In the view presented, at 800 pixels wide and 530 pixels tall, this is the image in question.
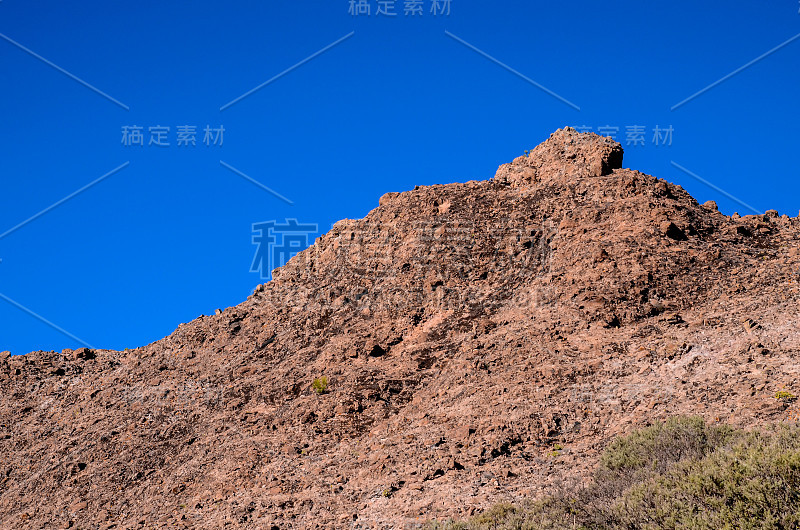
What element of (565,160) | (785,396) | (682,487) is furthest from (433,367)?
(565,160)

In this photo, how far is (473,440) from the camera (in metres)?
12.6

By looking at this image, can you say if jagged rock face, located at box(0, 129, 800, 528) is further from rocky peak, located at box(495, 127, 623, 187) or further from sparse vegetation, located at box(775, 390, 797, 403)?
sparse vegetation, located at box(775, 390, 797, 403)

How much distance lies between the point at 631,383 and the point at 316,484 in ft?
19.4

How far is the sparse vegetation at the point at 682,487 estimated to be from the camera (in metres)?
8.39

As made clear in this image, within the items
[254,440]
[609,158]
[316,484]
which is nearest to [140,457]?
[254,440]

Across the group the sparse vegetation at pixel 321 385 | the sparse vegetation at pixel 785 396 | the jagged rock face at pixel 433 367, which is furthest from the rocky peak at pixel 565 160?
the sparse vegetation at pixel 785 396

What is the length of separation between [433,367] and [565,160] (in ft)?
28.8

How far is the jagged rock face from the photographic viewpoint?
39.9ft

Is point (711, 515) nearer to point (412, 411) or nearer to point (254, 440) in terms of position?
point (412, 411)

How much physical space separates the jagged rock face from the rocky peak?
0.07 metres

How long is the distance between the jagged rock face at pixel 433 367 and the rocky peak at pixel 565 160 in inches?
2.8

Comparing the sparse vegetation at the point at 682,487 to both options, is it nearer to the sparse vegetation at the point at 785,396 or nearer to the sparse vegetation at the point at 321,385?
the sparse vegetation at the point at 785,396

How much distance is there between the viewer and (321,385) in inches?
628

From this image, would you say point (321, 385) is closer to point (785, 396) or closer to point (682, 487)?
point (682, 487)
